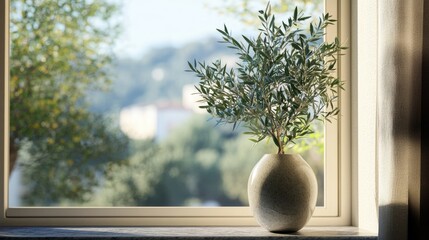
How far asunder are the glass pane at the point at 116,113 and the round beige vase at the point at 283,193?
7.49ft

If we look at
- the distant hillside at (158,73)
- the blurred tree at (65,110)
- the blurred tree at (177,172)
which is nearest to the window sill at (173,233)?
the blurred tree at (65,110)

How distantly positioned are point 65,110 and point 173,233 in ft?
10.3

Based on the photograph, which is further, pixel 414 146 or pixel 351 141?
pixel 351 141

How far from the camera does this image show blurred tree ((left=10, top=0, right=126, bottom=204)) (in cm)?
536

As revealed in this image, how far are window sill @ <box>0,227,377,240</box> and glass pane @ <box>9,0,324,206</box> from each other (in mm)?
2207

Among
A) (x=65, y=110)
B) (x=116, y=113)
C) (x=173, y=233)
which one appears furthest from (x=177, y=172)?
(x=173, y=233)

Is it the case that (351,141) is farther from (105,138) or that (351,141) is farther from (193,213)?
(105,138)

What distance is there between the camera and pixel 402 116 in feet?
7.39

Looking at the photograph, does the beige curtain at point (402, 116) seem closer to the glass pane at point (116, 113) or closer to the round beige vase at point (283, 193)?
the round beige vase at point (283, 193)

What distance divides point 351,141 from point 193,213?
0.65 meters

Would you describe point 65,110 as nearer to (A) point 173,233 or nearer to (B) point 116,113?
(B) point 116,113

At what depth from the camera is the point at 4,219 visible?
2.80 m

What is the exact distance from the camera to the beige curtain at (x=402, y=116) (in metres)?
2.25

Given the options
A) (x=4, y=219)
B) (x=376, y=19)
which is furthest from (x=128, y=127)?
(x=376, y=19)
